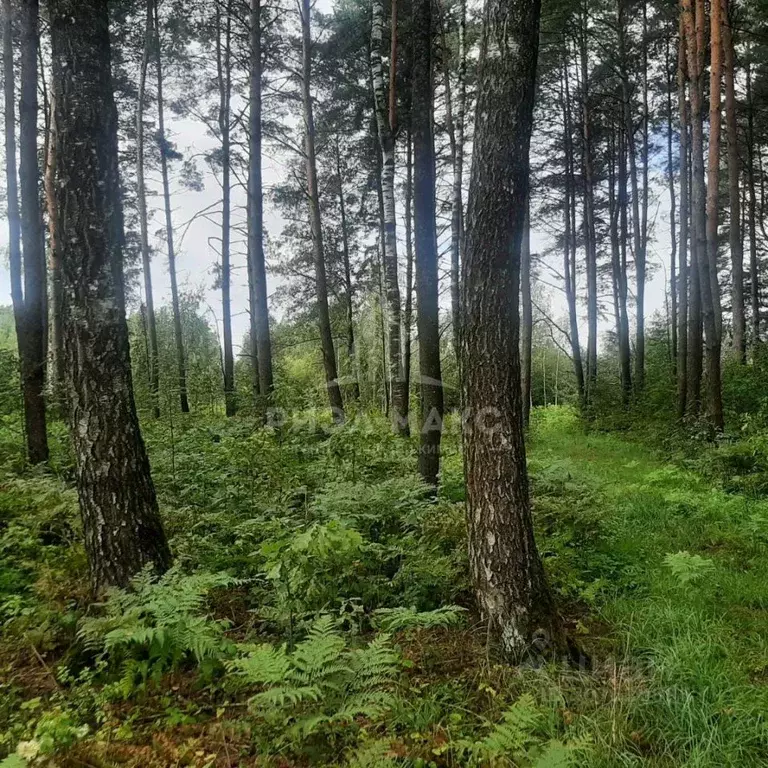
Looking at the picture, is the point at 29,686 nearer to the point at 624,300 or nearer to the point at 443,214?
the point at 443,214

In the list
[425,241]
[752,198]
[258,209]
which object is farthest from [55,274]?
[752,198]

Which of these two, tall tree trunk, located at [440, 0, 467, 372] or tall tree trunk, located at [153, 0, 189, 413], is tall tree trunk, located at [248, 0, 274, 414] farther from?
tall tree trunk, located at [153, 0, 189, 413]

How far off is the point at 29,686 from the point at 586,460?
392 inches

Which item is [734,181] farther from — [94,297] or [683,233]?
[94,297]

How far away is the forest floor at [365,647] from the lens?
2334mm

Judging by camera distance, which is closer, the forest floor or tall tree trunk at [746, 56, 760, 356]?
the forest floor

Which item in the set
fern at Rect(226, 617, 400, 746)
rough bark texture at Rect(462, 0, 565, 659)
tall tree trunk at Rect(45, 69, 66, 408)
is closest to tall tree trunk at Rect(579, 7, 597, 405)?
rough bark texture at Rect(462, 0, 565, 659)

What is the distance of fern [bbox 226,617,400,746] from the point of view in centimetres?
226

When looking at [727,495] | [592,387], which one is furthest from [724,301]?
[727,495]

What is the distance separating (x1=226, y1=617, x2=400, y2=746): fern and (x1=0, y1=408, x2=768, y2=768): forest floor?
1cm

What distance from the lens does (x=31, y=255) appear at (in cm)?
696

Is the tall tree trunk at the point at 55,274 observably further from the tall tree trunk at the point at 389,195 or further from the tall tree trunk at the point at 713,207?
the tall tree trunk at the point at 713,207

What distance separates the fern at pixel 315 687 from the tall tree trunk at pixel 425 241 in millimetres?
3652

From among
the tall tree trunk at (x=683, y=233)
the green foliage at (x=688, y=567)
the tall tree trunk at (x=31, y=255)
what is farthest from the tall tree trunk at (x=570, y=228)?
the tall tree trunk at (x=31, y=255)
